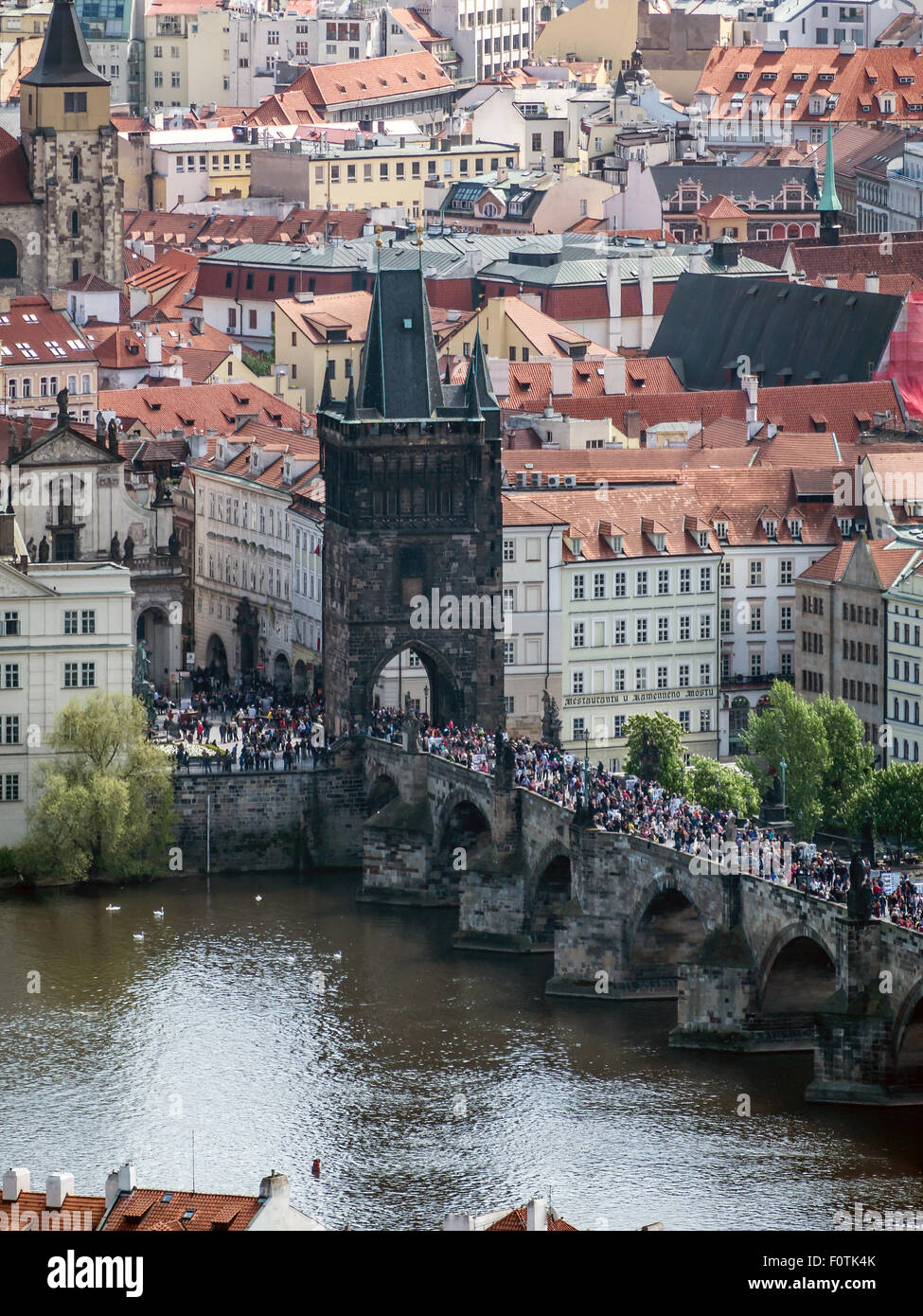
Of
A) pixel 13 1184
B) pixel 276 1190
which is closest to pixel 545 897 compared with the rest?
pixel 276 1190

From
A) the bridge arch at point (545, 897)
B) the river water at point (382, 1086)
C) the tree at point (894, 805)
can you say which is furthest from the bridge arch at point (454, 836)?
the tree at point (894, 805)

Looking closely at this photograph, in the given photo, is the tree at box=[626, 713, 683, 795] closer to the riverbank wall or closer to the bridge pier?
the riverbank wall

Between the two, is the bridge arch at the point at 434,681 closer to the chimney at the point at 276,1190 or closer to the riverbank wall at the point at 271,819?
the riverbank wall at the point at 271,819

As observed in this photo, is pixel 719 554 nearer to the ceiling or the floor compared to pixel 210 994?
nearer to the ceiling

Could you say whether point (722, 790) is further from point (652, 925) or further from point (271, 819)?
point (271, 819)

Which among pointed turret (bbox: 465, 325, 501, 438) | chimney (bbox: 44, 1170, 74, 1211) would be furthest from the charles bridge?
chimney (bbox: 44, 1170, 74, 1211)

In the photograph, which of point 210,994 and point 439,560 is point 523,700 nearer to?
point 439,560
